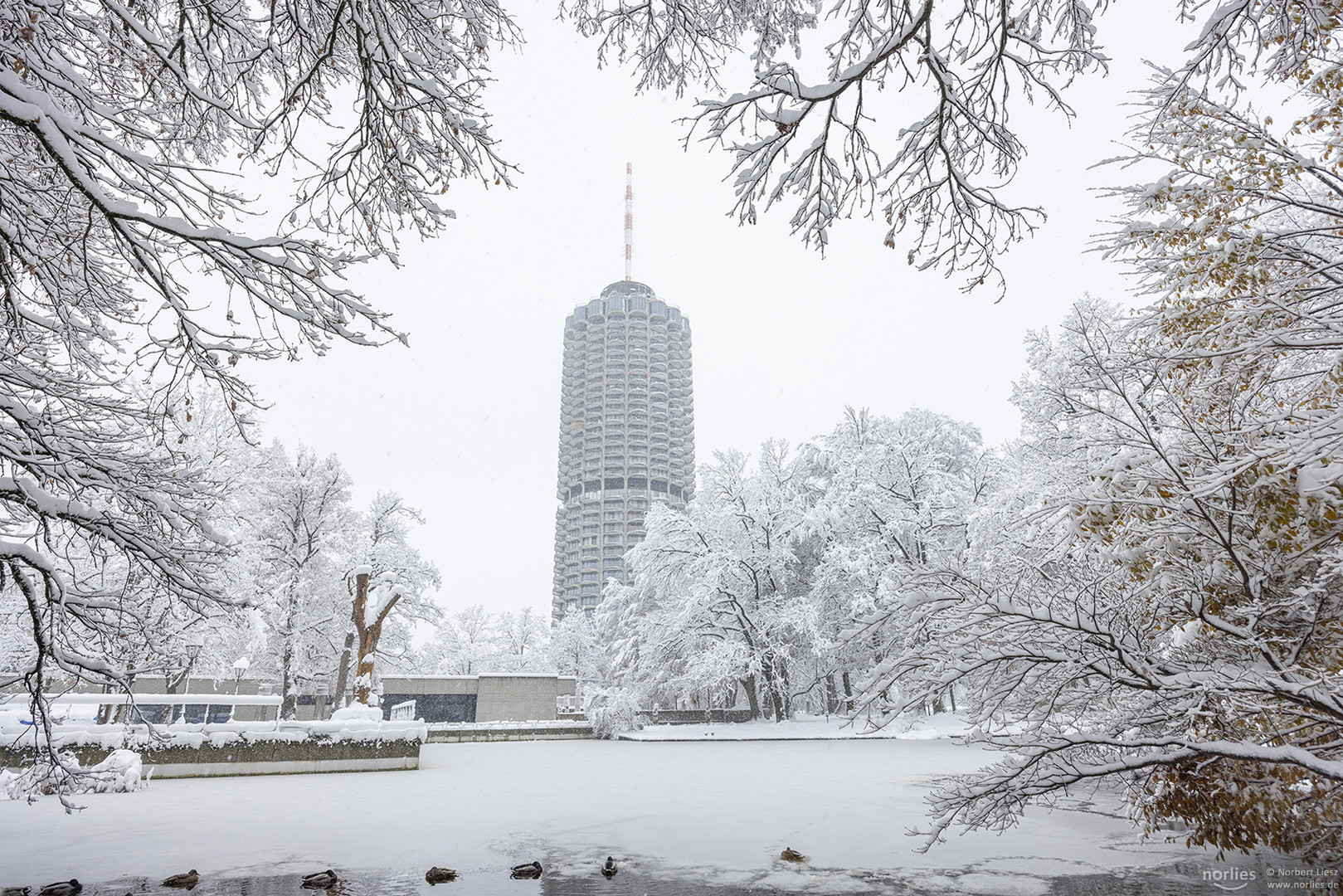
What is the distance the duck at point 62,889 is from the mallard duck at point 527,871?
136 inches

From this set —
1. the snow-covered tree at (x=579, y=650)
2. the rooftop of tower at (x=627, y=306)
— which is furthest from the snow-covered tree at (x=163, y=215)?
the rooftop of tower at (x=627, y=306)

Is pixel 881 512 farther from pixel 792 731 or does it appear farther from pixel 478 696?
pixel 478 696

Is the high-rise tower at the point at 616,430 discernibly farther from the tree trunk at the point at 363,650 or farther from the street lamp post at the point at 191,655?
the tree trunk at the point at 363,650

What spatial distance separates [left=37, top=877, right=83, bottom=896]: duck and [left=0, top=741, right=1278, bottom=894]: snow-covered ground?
43 centimetres

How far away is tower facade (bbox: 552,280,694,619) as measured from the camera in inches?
5084

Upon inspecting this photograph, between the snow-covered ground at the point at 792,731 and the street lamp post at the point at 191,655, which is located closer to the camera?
the street lamp post at the point at 191,655

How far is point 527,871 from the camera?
255 inches

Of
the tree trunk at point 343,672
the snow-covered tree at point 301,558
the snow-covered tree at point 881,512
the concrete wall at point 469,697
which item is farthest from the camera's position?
the concrete wall at point 469,697

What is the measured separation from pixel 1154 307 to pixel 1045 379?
19.2 m

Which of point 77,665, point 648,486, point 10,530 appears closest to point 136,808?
point 10,530

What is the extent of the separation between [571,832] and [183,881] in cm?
409

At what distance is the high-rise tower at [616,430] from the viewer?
129m

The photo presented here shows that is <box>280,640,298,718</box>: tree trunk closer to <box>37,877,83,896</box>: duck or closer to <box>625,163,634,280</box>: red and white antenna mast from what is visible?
<box>37,877,83,896</box>: duck

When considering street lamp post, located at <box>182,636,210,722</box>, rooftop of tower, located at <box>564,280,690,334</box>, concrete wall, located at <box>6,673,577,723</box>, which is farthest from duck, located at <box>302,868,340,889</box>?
rooftop of tower, located at <box>564,280,690,334</box>
